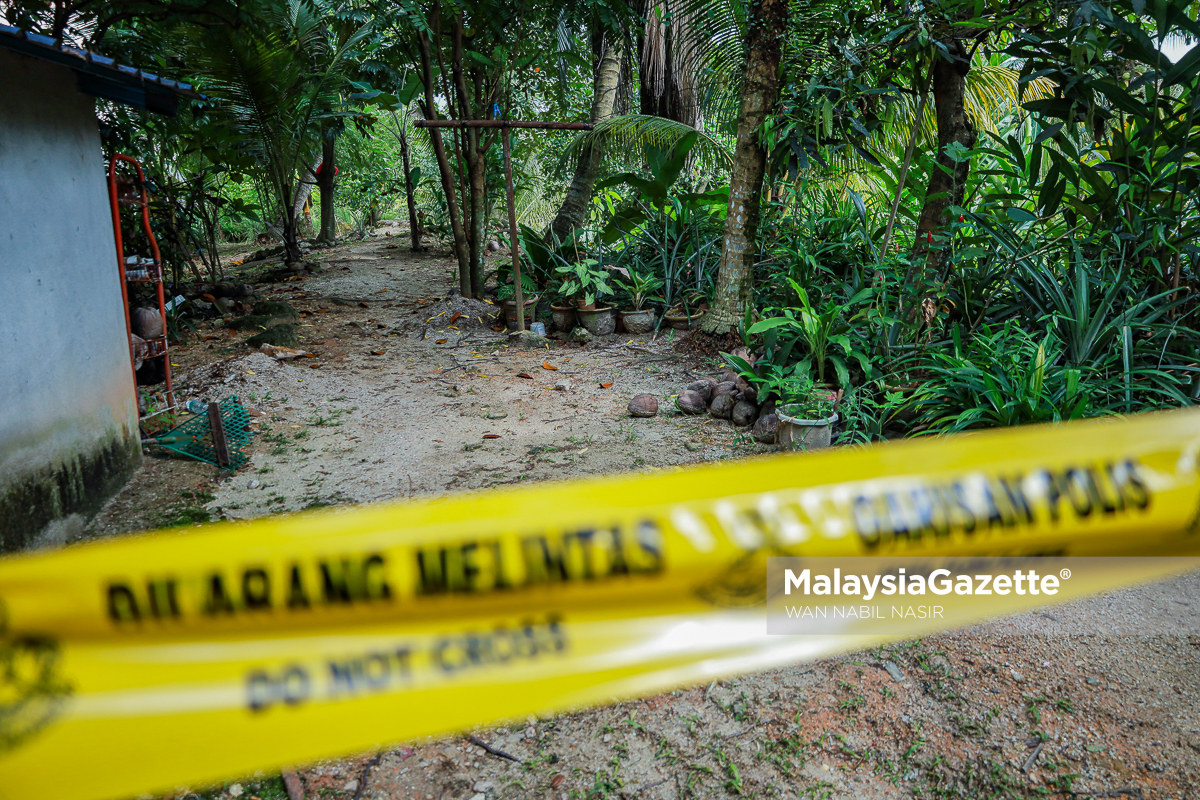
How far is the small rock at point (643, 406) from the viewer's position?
444 cm

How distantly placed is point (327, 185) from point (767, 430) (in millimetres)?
11231

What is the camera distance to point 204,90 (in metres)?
8.16

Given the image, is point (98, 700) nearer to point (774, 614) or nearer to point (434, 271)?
point (774, 614)

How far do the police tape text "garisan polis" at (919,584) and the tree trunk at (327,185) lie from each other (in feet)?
36.6

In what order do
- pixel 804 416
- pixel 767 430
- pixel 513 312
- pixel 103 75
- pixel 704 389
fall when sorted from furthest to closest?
pixel 513 312 → pixel 704 389 → pixel 767 430 → pixel 804 416 → pixel 103 75

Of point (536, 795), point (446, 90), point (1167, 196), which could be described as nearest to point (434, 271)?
point (446, 90)

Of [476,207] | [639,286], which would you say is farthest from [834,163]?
[476,207]

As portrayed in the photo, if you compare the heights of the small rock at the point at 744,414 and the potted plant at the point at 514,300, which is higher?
the potted plant at the point at 514,300

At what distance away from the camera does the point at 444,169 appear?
793 cm

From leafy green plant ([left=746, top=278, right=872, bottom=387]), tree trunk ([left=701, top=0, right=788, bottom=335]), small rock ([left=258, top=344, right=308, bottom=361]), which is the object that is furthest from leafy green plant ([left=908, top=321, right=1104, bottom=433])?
small rock ([left=258, top=344, right=308, bottom=361])

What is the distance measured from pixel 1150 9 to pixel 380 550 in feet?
Answer: 13.2

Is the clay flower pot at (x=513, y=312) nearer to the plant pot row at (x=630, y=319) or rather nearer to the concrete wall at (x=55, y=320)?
the plant pot row at (x=630, y=319)

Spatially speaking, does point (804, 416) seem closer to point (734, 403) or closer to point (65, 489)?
point (734, 403)

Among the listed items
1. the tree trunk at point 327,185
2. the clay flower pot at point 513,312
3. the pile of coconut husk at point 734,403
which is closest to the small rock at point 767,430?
the pile of coconut husk at point 734,403
